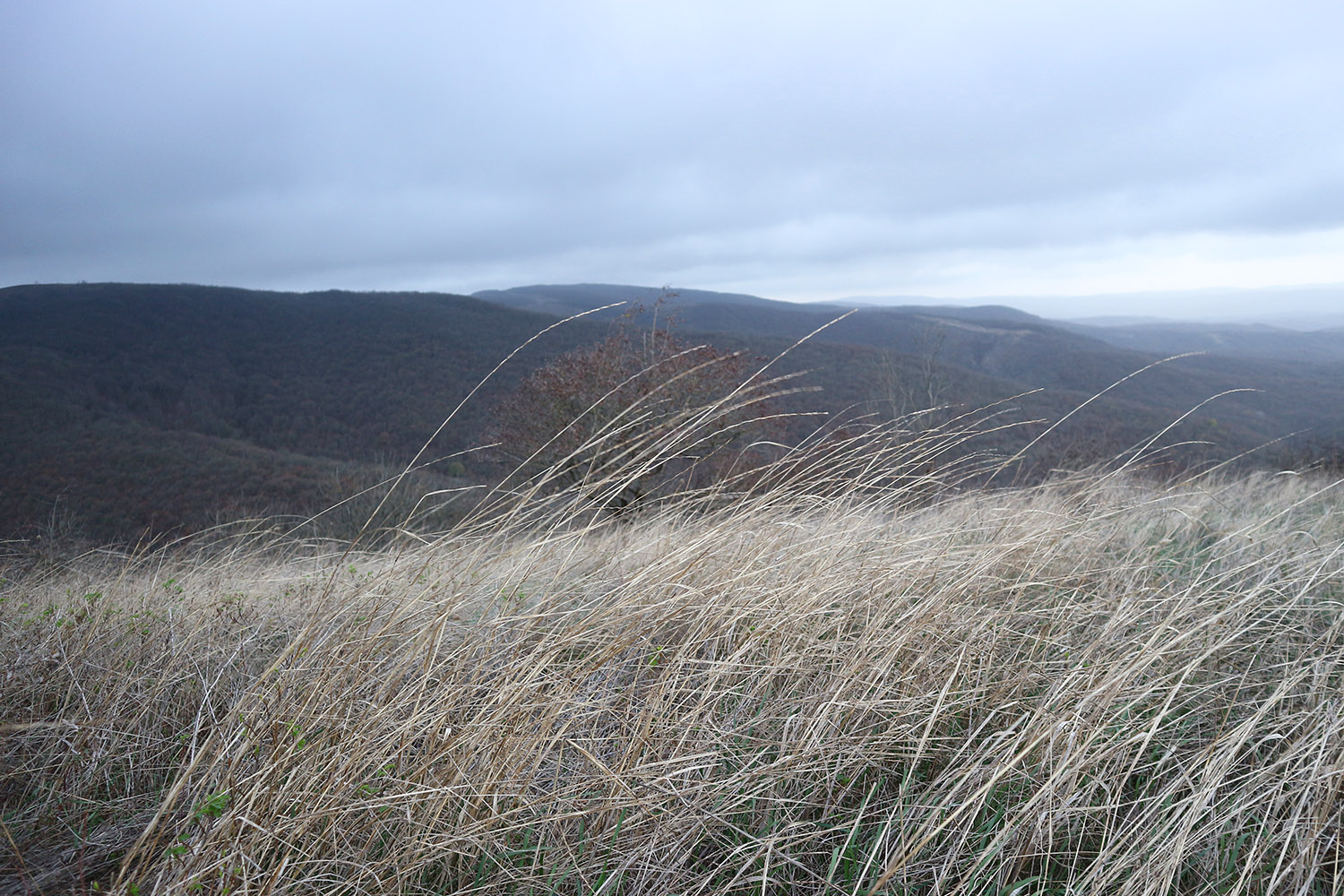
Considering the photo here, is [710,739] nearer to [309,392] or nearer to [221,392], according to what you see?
[309,392]

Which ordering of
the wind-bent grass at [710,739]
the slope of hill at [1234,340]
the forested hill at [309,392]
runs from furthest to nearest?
the slope of hill at [1234,340]
the forested hill at [309,392]
the wind-bent grass at [710,739]

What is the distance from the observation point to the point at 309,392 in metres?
52.7

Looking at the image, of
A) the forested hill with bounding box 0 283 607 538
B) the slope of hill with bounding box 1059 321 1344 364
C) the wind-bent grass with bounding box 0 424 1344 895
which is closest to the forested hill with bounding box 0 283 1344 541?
the forested hill with bounding box 0 283 607 538

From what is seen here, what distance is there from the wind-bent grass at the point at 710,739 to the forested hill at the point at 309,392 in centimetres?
1763

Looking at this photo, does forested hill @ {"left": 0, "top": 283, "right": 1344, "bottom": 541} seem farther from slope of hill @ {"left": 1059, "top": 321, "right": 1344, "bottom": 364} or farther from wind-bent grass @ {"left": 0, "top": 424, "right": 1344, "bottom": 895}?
slope of hill @ {"left": 1059, "top": 321, "right": 1344, "bottom": 364}

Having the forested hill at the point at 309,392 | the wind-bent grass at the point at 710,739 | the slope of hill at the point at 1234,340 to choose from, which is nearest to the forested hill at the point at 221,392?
the forested hill at the point at 309,392

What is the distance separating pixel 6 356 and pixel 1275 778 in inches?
2592

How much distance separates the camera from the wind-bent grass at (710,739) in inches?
48.3

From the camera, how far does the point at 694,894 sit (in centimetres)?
121

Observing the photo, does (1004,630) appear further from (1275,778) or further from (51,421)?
(51,421)

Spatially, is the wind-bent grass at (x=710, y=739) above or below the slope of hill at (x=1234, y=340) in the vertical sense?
below

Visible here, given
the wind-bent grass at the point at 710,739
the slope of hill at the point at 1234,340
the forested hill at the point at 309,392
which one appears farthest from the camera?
the slope of hill at the point at 1234,340

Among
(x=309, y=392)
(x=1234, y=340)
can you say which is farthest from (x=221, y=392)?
(x=1234, y=340)

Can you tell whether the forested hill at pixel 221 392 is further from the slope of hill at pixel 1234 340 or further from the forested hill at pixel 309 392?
the slope of hill at pixel 1234 340
